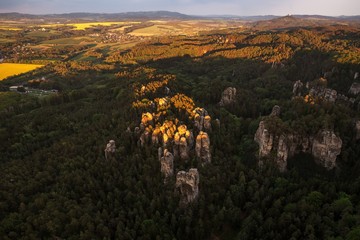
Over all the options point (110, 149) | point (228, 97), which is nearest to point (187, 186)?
point (110, 149)

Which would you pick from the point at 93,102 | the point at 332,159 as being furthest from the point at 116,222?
the point at 93,102

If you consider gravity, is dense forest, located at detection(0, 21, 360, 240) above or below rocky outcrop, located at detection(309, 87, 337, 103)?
below

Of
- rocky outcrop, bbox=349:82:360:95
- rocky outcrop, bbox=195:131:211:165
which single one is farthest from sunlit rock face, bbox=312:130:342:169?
rocky outcrop, bbox=349:82:360:95

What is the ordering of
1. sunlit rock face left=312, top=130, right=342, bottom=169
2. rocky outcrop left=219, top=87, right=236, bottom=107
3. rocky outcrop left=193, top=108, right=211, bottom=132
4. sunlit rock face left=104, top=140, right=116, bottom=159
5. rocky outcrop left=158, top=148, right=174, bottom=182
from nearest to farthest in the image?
1. rocky outcrop left=158, top=148, right=174, bottom=182
2. sunlit rock face left=312, top=130, right=342, bottom=169
3. sunlit rock face left=104, top=140, right=116, bottom=159
4. rocky outcrop left=193, top=108, right=211, bottom=132
5. rocky outcrop left=219, top=87, right=236, bottom=107

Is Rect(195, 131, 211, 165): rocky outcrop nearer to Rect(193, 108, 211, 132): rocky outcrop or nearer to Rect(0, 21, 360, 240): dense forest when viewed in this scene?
Rect(0, 21, 360, 240): dense forest

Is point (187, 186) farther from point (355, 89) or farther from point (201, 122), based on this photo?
point (355, 89)

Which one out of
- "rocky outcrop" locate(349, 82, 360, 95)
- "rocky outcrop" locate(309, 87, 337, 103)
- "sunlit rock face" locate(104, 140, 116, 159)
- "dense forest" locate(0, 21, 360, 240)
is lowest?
"dense forest" locate(0, 21, 360, 240)

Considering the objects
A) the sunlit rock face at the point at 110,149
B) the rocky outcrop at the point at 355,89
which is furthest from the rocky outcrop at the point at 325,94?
the sunlit rock face at the point at 110,149

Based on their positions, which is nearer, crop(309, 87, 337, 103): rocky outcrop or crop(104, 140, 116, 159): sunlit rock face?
crop(104, 140, 116, 159): sunlit rock face
